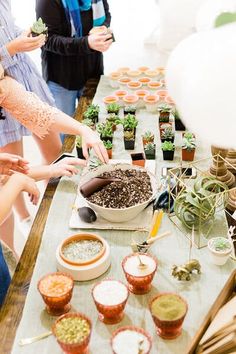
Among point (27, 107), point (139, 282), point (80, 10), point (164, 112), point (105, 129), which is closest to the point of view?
point (139, 282)

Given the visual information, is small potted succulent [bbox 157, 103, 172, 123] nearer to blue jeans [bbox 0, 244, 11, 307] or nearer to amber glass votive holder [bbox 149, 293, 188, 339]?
blue jeans [bbox 0, 244, 11, 307]

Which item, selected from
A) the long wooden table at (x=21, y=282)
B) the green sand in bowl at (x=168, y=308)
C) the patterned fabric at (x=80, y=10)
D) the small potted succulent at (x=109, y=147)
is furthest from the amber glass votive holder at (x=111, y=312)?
the patterned fabric at (x=80, y=10)

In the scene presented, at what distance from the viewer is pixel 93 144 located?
2.39 meters

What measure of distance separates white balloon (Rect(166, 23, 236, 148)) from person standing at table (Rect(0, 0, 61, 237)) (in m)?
2.04

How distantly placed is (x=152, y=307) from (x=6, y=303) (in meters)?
0.54

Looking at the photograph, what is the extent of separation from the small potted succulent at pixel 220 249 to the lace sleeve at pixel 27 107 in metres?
1.18

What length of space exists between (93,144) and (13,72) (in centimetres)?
88

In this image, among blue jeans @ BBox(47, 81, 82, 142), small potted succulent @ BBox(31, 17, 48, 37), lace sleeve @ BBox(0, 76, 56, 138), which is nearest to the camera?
lace sleeve @ BBox(0, 76, 56, 138)

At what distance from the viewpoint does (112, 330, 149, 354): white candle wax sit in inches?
54.6

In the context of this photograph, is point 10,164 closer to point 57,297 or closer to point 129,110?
point 57,297

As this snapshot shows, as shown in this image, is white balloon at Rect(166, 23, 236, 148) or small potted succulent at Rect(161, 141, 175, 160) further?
small potted succulent at Rect(161, 141, 175, 160)

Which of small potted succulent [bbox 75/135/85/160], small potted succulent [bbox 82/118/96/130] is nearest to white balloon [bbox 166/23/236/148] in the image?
small potted succulent [bbox 75/135/85/160]

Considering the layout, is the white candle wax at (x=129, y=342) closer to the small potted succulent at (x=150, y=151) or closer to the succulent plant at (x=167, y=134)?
the small potted succulent at (x=150, y=151)

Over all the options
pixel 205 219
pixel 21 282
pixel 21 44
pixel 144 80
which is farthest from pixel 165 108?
pixel 21 282
